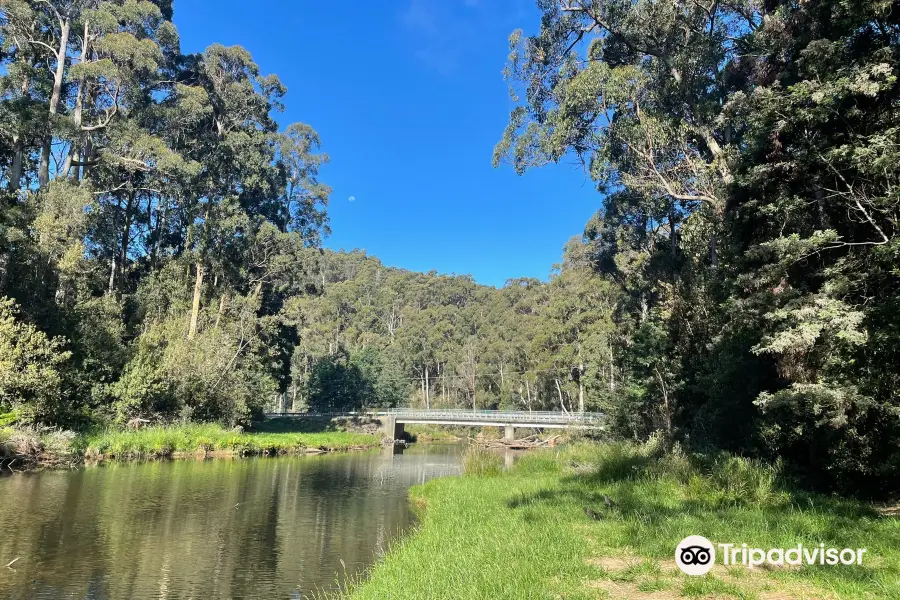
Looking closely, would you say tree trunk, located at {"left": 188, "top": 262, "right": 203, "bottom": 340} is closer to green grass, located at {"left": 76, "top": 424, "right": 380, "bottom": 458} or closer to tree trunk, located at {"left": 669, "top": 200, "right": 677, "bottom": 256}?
green grass, located at {"left": 76, "top": 424, "right": 380, "bottom": 458}

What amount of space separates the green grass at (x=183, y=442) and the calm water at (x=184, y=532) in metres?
3.14

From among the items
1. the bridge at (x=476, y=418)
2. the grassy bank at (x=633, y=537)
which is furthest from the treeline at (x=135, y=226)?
the grassy bank at (x=633, y=537)

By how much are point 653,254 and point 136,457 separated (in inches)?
Answer: 1142

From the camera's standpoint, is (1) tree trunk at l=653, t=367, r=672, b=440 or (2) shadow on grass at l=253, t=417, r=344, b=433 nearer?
(1) tree trunk at l=653, t=367, r=672, b=440

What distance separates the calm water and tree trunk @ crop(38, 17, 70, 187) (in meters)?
16.3

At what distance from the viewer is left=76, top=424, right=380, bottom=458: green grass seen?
2273cm

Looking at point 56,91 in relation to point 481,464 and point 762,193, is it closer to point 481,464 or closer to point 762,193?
point 481,464

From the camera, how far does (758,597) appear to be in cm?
488

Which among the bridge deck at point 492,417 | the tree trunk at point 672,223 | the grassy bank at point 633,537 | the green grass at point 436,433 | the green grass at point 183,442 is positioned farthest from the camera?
the green grass at point 436,433

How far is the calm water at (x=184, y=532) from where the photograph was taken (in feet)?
26.9

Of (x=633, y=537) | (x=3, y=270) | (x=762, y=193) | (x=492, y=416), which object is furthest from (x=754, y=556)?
(x=492, y=416)

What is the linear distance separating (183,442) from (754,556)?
1039 inches

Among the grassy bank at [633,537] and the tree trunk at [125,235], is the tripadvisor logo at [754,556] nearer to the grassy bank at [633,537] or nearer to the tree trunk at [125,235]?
the grassy bank at [633,537]

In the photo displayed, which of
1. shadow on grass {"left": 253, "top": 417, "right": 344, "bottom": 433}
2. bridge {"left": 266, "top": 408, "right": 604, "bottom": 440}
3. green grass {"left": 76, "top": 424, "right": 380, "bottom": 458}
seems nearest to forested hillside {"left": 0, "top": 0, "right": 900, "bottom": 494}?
green grass {"left": 76, "top": 424, "right": 380, "bottom": 458}
